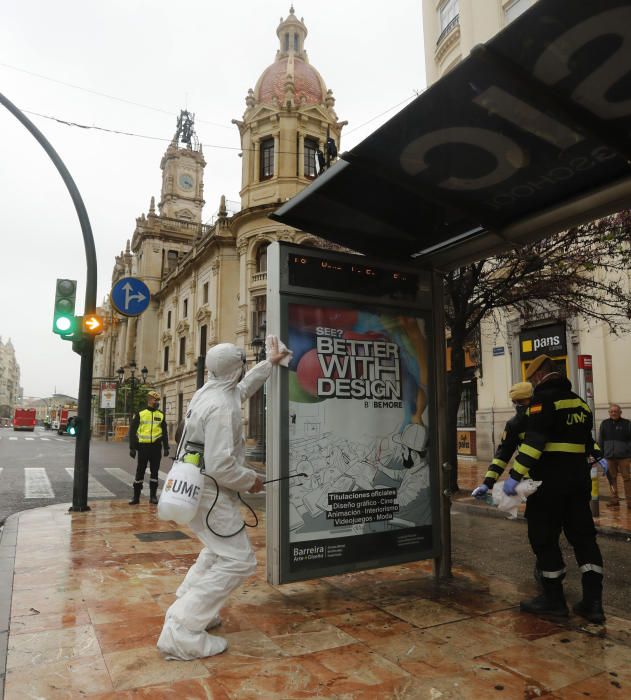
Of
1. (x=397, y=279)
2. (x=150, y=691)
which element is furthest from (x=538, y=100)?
(x=150, y=691)

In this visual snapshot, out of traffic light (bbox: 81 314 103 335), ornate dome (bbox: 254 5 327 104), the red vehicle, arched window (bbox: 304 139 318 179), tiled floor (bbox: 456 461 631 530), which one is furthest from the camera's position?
the red vehicle

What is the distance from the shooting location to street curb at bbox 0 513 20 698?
133 inches

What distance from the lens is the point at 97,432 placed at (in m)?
54.1

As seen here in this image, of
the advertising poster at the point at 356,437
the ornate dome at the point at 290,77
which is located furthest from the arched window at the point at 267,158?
the advertising poster at the point at 356,437

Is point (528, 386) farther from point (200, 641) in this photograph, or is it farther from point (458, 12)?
point (458, 12)

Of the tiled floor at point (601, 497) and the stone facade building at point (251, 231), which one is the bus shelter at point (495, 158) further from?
the stone facade building at point (251, 231)

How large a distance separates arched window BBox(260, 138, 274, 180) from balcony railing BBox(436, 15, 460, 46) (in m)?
11.8

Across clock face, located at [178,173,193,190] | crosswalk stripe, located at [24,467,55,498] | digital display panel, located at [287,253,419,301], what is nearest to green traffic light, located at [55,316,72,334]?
crosswalk stripe, located at [24,467,55,498]

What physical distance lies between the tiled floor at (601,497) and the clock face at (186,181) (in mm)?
53646

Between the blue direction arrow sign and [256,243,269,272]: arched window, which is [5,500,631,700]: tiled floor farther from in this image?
[256,243,269,272]: arched window

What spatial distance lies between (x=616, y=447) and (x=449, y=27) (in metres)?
18.0

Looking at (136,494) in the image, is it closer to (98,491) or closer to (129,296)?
(98,491)

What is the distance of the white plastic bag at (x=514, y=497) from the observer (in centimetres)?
405

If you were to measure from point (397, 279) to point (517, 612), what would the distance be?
285cm
